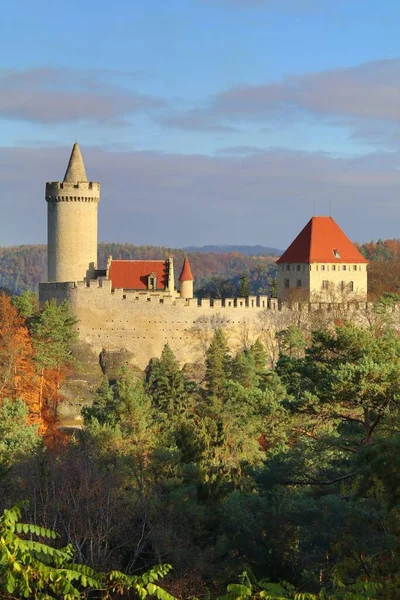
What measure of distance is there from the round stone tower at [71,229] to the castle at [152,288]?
41 millimetres

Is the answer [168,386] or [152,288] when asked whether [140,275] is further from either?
[168,386]

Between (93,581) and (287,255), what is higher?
(287,255)

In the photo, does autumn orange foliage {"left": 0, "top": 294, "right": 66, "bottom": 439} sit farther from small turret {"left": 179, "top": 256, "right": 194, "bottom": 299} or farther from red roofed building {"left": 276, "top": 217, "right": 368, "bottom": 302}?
red roofed building {"left": 276, "top": 217, "right": 368, "bottom": 302}

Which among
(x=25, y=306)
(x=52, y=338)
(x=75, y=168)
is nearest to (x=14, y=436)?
(x=52, y=338)

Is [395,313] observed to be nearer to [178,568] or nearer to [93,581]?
[178,568]

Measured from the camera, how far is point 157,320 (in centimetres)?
4491

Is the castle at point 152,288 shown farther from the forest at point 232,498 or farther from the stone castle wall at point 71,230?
the forest at point 232,498

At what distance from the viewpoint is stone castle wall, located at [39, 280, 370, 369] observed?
146 feet

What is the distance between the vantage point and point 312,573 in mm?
16234

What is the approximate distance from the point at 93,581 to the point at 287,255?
3960 centimetres

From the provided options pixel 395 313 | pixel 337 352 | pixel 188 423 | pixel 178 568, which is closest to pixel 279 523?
pixel 178 568

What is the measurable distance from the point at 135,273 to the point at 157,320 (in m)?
3.98

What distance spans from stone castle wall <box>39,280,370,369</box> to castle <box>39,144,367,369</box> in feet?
0.13

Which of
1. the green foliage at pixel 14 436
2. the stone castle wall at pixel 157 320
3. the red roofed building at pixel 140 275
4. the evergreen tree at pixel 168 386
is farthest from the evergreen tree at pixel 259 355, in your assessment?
the green foliage at pixel 14 436
